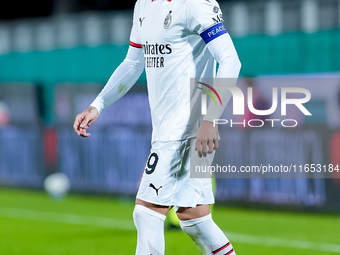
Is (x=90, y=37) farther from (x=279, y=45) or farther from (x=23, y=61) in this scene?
(x=279, y=45)

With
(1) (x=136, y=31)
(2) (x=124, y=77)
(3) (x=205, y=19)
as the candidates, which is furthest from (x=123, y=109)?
(3) (x=205, y=19)

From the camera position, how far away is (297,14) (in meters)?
11.7

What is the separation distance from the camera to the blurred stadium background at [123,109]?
10.1 m

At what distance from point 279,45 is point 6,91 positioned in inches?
228

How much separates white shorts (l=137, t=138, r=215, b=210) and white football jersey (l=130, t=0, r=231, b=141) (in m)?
0.07

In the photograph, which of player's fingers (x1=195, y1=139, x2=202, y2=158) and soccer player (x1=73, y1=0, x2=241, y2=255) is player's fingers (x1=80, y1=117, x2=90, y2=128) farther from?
player's fingers (x1=195, y1=139, x2=202, y2=158)

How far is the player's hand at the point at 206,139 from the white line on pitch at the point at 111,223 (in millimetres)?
3669

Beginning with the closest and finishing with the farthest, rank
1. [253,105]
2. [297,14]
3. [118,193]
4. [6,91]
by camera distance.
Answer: [253,105] < [297,14] < [118,193] < [6,91]

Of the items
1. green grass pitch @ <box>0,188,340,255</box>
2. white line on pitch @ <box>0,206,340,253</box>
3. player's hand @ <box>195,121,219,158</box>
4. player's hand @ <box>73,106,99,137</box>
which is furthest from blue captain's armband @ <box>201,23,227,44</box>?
white line on pitch @ <box>0,206,340,253</box>

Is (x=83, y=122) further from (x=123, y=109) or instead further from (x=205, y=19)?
(x=123, y=109)

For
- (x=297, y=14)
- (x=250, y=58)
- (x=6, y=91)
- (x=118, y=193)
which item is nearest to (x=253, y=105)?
(x=250, y=58)

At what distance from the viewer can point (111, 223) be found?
10.3m

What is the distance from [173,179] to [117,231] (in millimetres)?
5065

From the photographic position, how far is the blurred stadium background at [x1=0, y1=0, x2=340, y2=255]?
33.0 feet
